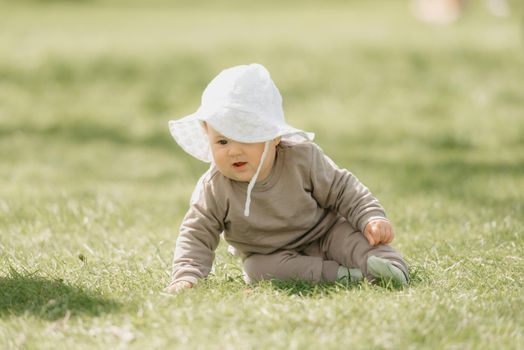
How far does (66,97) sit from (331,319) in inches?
374

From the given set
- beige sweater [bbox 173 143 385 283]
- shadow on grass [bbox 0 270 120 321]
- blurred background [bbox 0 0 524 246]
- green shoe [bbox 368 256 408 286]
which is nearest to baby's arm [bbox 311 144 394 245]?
beige sweater [bbox 173 143 385 283]

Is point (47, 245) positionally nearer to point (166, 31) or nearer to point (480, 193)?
point (480, 193)

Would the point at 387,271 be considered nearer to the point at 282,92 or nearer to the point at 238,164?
the point at 238,164

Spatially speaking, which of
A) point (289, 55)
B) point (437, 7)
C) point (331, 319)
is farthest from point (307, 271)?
point (437, 7)

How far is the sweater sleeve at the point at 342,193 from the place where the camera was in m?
4.23

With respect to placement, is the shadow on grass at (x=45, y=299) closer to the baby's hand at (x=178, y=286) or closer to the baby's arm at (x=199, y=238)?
the baby's hand at (x=178, y=286)

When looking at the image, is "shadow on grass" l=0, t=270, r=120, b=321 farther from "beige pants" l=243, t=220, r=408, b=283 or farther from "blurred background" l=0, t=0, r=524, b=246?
"blurred background" l=0, t=0, r=524, b=246

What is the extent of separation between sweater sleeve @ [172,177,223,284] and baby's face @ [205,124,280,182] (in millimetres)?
174

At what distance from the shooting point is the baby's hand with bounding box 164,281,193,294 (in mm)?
3861

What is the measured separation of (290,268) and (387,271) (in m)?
0.49

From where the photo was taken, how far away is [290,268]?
166 inches

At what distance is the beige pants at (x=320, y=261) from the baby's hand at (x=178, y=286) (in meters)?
0.38

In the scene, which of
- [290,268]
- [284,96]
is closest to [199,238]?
[290,268]

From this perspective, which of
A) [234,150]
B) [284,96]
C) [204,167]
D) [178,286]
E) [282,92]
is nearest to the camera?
[178,286]
